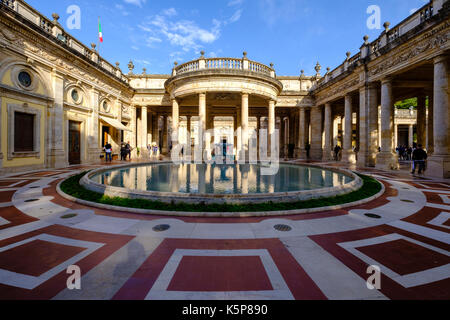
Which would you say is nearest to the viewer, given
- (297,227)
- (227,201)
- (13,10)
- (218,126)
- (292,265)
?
(292,265)

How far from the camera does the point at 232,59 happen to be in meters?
19.8

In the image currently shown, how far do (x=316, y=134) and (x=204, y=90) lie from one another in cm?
1709

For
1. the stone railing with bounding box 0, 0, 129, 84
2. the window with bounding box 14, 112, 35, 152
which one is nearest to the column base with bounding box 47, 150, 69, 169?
the window with bounding box 14, 112, 35, 152

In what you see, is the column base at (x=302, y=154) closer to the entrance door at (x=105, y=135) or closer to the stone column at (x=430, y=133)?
the stone column at (x=430, y=133)

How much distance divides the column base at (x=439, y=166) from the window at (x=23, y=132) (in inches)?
1074

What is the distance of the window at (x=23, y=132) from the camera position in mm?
13258

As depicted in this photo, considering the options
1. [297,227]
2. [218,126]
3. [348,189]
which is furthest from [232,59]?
[218,126]

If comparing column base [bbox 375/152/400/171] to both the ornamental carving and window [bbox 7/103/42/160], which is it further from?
window [bbox 7/103/42/160]

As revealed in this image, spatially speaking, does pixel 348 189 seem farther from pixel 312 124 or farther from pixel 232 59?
pixel 312 124

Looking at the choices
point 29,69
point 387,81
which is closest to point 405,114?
point 387,81

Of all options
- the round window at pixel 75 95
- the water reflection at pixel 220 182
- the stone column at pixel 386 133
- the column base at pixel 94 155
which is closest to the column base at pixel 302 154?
the stone column at pixel 386 133

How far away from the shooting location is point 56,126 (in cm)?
1559

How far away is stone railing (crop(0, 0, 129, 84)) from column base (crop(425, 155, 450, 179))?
27342 mm

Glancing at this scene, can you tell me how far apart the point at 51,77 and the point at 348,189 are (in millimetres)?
21049
